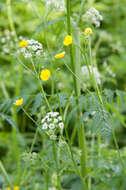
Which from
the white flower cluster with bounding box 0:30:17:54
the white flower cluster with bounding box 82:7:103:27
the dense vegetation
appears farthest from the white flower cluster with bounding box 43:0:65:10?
the white flower cluster with bounding box 0:30:17:54

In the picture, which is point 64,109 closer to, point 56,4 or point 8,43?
point 8,43

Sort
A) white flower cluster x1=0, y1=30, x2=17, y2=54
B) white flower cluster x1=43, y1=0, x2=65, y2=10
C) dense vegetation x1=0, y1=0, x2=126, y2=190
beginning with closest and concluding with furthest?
1. dense vegetation x1=0, y1=0, x2=126, y2=190
2. white flower cluster x1=43, y1=0, x2=65, y2=10
3. white flower cluster x1=0, y1=30, x2=17, y2=54

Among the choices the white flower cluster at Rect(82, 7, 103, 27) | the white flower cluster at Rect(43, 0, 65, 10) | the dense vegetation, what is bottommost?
the dense vegetation

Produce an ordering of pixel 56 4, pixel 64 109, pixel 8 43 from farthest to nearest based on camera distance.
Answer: pixel 8 43, pixel 64 109, pixel 56 4

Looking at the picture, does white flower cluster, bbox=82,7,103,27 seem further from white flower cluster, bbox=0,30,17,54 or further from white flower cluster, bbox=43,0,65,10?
Result: white flower cluster, bbox=0,30,17,54

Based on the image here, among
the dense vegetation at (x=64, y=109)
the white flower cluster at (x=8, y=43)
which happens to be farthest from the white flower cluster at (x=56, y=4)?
the white flower cluster at (x=8, y=43)

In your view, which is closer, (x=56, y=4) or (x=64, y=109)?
(x=56, y=4)

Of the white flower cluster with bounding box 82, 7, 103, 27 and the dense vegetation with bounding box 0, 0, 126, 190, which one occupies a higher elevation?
the white flower cluster with bounding box 82, 7, 103, 27

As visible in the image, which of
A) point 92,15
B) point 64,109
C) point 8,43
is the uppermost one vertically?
point 92,15

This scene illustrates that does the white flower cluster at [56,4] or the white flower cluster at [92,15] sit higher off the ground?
the white flower cluster at [56,4]

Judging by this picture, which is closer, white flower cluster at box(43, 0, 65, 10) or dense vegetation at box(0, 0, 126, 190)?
dense vegetation at box(0, 0, 126, 190)

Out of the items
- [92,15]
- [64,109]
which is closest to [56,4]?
[92,15]

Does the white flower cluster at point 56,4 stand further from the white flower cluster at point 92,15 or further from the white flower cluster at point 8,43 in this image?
the white flower cluster at point 8,43

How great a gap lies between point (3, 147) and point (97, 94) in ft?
5.93
